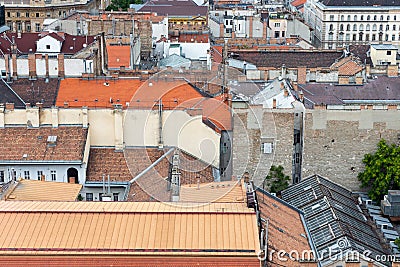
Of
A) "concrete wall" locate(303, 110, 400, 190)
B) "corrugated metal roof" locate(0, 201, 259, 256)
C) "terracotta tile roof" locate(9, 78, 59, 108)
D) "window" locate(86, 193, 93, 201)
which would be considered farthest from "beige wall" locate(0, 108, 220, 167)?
"corrugated metal roof" locate(0, 201, 259, 256)

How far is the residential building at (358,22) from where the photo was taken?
141 m

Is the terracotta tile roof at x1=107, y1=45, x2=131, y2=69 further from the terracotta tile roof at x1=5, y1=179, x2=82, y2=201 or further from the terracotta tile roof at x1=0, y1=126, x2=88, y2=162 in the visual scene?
the terracotta tile roof at x1=5, y1=179, x2=82, y2=201

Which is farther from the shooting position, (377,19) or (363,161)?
(377,19)

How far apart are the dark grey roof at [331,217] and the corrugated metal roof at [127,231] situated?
9.66 metres

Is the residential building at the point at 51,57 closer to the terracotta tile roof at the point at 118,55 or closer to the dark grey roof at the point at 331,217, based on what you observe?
the terracotta tile roof at the point at 118,55

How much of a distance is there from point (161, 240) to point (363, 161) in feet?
93.0

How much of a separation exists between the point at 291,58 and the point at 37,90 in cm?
3197

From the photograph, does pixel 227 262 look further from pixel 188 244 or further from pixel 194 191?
pixel 194 191

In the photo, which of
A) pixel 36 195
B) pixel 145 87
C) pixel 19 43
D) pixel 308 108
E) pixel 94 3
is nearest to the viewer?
pixel 36 195

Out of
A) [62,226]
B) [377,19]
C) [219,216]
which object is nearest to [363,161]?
[219,216]

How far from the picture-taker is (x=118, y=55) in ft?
285

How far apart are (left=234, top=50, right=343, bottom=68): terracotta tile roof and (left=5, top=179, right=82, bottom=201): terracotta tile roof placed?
4351 centimetres

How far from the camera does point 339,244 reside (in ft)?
164

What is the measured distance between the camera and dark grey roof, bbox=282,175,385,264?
165 feet
